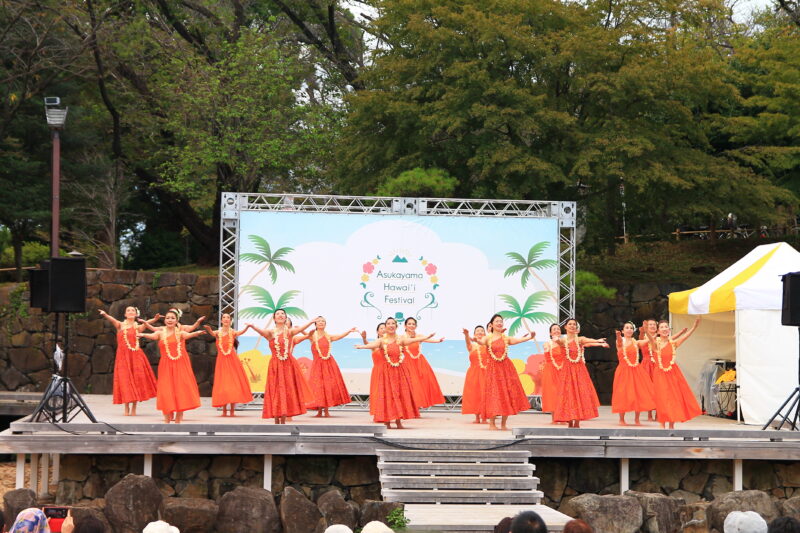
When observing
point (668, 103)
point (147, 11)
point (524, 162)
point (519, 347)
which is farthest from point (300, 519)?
point (147, 11)

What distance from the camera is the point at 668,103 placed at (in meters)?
17.1

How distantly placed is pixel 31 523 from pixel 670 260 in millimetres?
17262

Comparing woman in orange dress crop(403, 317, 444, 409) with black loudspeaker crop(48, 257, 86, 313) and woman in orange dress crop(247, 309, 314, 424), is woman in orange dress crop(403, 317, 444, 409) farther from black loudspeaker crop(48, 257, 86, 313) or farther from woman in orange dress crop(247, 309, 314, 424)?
black loudspeaker crop(48, 257, 86, 313)

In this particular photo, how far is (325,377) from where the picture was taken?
13.5 meters

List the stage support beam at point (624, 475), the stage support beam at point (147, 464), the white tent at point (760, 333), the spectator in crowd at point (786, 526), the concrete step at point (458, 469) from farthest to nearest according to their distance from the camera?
the white tent at point (760, 333) → the stage support beam at point (624, 475) → the stage support beam at point (147, 464) → the concrete step at point (458, 469) → the spectator in crowd at point (786, 526)

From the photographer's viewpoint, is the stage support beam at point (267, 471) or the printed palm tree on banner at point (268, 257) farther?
the printed palm tree on banner at point (268, 257)

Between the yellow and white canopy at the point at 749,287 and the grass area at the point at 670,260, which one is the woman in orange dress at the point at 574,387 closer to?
the yellow and white canopy at the point at 749,287

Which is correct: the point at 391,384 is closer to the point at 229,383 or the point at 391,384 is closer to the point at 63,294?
the point at 229,383

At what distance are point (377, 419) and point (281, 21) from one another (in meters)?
12.8

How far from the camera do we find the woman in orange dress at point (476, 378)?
12086mm

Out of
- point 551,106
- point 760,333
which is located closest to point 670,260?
point 551,106

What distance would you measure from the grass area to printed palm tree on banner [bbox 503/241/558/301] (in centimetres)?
368

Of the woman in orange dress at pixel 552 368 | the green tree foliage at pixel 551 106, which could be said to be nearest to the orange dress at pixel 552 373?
the woman in orange dress at pixel 552 368

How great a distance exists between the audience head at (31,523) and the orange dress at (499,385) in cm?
740
